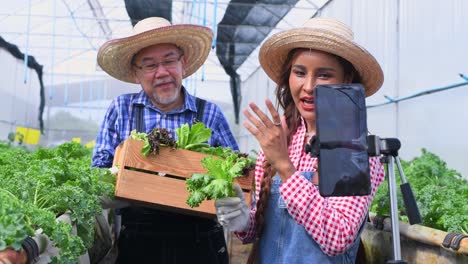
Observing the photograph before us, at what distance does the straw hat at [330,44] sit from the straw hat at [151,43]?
0.75 m

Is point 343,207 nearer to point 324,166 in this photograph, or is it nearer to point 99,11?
point 324,166

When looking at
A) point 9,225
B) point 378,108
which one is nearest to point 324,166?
point 9,225

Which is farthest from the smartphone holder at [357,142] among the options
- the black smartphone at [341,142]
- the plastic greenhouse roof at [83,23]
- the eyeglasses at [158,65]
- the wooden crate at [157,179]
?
the plastic greenhouse roof at [83,23]

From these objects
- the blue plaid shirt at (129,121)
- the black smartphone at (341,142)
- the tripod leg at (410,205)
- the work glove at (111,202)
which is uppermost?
the blue plaid shirt at (129,121)

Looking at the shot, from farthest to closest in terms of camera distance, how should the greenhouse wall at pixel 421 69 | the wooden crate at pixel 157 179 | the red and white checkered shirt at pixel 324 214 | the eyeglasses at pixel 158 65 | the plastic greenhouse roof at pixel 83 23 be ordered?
1. the plastic greenhouse roof at pixel 83 23
2. the greenhouse wall at pixel 421 69
3. the eyeglasses at pixel 158 65
4. the wooden crate at pixel 157 179
5. the red and white checkered shirt at pixel 324 214

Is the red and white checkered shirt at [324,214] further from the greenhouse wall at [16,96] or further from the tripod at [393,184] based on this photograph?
the greenhouse wall at [16,96]

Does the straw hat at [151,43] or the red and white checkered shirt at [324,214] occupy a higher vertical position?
the straw hat at [151,43]

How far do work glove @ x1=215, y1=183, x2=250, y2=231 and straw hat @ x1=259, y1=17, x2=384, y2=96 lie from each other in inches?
24.6

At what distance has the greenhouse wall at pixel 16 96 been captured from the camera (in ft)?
56.4

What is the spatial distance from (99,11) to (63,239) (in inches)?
733

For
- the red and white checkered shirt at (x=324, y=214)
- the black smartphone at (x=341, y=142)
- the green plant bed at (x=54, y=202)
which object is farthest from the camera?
the red and white checkered shirt at (x=324, y=214)

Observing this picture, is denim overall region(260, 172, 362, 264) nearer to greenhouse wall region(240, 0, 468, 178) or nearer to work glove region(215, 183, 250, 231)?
work glove region(215, 183, 250, 231)

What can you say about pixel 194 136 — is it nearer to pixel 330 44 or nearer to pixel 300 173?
pixel 300 173

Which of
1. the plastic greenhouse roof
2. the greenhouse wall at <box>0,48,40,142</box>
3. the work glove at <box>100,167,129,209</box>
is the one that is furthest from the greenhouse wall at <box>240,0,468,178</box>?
the greenhouse wall at <box>0,48,40,142</box>
